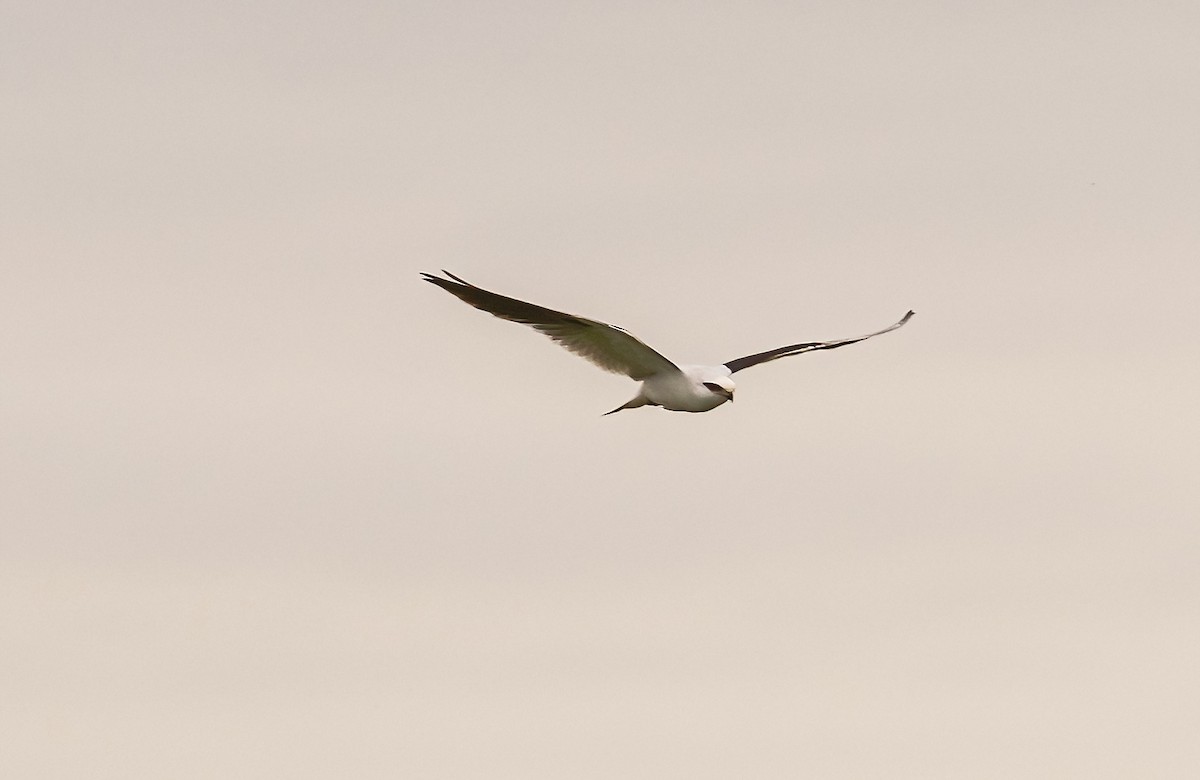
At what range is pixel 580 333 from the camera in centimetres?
3816

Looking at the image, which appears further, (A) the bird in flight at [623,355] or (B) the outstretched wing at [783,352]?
(B) the outstretched wing at [783,352]

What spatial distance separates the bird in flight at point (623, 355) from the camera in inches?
1471

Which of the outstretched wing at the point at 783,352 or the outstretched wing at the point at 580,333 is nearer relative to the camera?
the outstretched wing at the point at 580,333

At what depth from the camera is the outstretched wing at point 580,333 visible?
1465 inches

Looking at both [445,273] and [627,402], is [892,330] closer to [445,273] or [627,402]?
[627,402]

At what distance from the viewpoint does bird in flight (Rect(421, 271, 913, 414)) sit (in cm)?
3738

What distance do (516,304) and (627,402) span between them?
9.37ft

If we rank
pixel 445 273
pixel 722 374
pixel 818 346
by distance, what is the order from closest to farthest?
pixel 445 273 → pixel 722 374 → pixel 818 346

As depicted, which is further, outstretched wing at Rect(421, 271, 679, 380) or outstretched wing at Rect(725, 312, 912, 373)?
outstretched wing at Rect(725, 312, 912, 373)

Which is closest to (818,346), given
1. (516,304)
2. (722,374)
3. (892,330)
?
(892,330)

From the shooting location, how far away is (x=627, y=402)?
129ft

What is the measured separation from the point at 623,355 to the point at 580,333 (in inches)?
30.5

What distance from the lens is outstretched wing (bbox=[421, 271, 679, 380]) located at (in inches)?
1465

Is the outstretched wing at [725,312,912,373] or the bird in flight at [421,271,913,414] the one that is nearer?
the bird in flight at [421,271,913,414]
